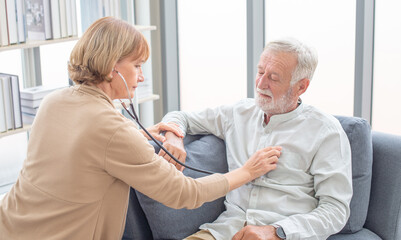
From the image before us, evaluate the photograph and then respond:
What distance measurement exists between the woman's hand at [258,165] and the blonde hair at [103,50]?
56cm

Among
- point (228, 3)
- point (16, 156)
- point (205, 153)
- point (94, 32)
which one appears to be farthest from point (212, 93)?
point (94, 32)

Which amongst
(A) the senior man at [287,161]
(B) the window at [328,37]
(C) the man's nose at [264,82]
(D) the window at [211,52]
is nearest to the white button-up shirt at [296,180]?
(A) the senior man at [287,161]

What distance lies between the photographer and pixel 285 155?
2.01 metres

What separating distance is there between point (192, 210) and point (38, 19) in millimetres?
1454

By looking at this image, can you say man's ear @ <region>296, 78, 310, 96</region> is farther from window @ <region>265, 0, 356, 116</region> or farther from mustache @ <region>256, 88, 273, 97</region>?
window @ <region>265, 0, 356, 116</region>

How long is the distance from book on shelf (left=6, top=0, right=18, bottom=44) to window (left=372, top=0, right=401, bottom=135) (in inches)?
77.8

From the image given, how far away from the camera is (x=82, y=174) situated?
153 centimetres

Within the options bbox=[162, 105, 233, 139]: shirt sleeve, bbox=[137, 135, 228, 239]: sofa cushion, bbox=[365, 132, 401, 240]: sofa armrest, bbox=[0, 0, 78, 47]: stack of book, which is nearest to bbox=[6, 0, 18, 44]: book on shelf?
bbox=[0, 0, 78, 47]: stack of book

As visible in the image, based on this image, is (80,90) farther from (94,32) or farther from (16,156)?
(16,156)

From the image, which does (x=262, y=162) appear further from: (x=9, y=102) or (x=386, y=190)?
(x=9, y=102)

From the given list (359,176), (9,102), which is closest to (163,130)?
(359,176)

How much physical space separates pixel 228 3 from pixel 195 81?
0.63 meters

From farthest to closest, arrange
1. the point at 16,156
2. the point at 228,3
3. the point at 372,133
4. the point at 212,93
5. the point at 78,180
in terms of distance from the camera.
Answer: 1. the point at 212,93
2. the point at 228,3
3. the point at 16,156
4. the point at 372,133
5. the point at 78,180

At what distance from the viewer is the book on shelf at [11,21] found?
8.71ft
